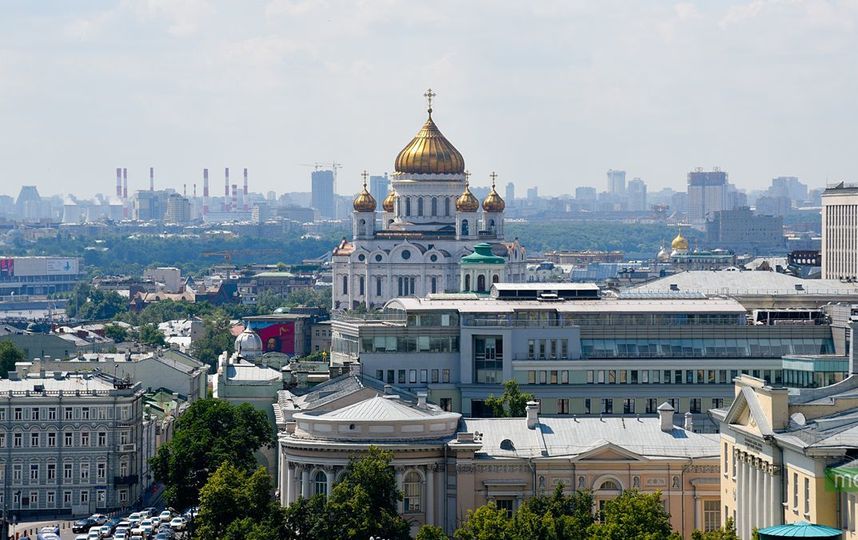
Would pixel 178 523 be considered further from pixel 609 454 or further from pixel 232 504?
pixel 609 454

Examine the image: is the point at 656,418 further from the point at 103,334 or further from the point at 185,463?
the point at 103,334

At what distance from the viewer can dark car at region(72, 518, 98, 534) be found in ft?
340

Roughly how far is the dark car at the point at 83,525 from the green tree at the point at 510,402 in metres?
16.7

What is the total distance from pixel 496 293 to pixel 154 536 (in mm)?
19708

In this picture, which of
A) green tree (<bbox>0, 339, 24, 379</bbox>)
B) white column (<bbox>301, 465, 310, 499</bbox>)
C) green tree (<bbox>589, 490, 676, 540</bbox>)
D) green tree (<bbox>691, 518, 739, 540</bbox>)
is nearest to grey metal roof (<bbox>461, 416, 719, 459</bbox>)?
white column (<bbox>301, 465, 310, 499</bbox>)

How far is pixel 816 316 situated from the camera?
4139 inches

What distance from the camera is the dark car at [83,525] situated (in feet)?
340

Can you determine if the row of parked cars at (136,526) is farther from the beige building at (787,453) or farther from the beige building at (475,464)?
the beige building at (787,453)

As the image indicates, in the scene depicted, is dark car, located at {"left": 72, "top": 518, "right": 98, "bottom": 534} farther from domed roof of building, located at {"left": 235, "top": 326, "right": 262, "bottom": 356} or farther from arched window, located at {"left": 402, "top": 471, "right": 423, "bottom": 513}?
domed roof of building, located at {"left": 235, "top": 326, "right": 262, "bottom": 356}

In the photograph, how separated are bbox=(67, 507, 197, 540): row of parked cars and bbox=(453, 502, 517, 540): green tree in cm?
1809

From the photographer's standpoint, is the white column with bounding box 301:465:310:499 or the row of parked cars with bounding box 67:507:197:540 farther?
the row of parked cars with bounding box 67:507:197:540

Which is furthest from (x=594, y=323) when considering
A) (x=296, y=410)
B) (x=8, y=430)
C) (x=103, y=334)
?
(x=103, y=334)

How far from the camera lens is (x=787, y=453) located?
70.8 meters

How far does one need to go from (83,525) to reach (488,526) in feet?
112
